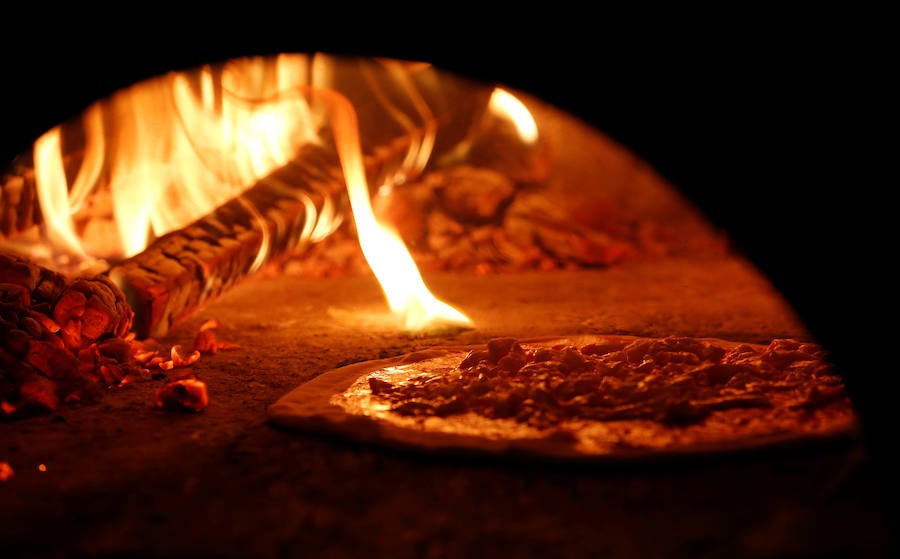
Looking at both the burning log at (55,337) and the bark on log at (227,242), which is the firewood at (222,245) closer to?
the bark on log at (227,242)

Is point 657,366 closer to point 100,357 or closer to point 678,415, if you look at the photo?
point 678,415

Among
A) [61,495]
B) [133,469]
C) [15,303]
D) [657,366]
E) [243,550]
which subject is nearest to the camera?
[243,550]

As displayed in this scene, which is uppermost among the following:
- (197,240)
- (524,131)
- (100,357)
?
(524,131)

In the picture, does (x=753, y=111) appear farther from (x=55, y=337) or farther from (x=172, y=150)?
(x=172, y=150)

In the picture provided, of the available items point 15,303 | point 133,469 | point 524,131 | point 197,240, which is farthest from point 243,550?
point 524,131

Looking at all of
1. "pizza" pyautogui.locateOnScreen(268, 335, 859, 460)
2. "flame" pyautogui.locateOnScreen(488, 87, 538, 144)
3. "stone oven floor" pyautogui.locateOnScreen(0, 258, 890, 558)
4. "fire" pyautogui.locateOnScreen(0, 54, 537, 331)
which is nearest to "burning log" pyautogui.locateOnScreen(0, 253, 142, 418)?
"stone oven floor" pyautogui.locateOnScreen(0, 258, 890, 558)

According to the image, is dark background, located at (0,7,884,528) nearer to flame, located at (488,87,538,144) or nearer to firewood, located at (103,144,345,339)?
firewood, located at (103,144,345,339)
